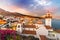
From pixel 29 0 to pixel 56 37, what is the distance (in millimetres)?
714

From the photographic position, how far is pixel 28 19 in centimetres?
333

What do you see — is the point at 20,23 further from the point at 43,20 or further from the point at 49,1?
the point at 49,1

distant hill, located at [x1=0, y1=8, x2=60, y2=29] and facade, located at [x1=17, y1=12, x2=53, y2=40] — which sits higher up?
distant hill, located at [x1=0, y1=8, x2=60, y2=29]

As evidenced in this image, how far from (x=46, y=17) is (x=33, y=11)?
0.23 metres

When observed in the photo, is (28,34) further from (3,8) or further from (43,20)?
(3,8)

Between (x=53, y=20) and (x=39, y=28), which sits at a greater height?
(x=53, y=20)

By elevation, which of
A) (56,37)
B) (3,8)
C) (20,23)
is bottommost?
(56,37)

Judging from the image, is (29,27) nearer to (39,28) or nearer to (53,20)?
(39,28)

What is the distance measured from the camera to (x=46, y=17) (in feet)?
10.7

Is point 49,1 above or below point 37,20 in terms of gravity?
above

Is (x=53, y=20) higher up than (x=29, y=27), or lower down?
higher up

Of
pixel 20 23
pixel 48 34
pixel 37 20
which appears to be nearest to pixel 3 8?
pixel 20 23

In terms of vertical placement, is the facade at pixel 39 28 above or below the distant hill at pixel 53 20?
below

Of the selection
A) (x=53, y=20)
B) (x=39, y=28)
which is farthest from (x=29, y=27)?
(x=53, y=20)
